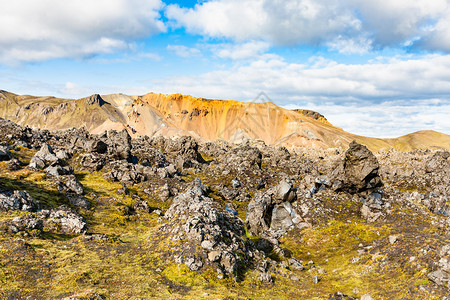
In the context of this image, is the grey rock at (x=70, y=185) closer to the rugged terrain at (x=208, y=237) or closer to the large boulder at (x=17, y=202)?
the rugged terrain at (x=208, y=237)

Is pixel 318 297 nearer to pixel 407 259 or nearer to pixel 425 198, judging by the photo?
pixel 407 259

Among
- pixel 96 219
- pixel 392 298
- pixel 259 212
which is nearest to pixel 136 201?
pixel 96 219

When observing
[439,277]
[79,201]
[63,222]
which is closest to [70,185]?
[79,201]

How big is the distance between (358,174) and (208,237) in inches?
1380

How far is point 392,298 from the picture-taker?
78.5 feet

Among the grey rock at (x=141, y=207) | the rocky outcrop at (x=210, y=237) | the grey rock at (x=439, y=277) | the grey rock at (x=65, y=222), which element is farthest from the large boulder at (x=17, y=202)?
the grey rock at (x=439, y=277)

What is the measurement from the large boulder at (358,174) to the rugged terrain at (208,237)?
0.61 ft

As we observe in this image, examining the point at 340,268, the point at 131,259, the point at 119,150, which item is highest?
the point at 119,150

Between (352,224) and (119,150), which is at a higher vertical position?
(119,150)

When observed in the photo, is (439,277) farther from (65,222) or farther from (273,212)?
(65,222)

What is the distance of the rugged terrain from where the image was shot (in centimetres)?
2353

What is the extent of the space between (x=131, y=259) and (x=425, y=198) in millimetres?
65485

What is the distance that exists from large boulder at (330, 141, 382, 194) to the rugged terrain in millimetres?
185

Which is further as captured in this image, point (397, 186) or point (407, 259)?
point (397, 186)
